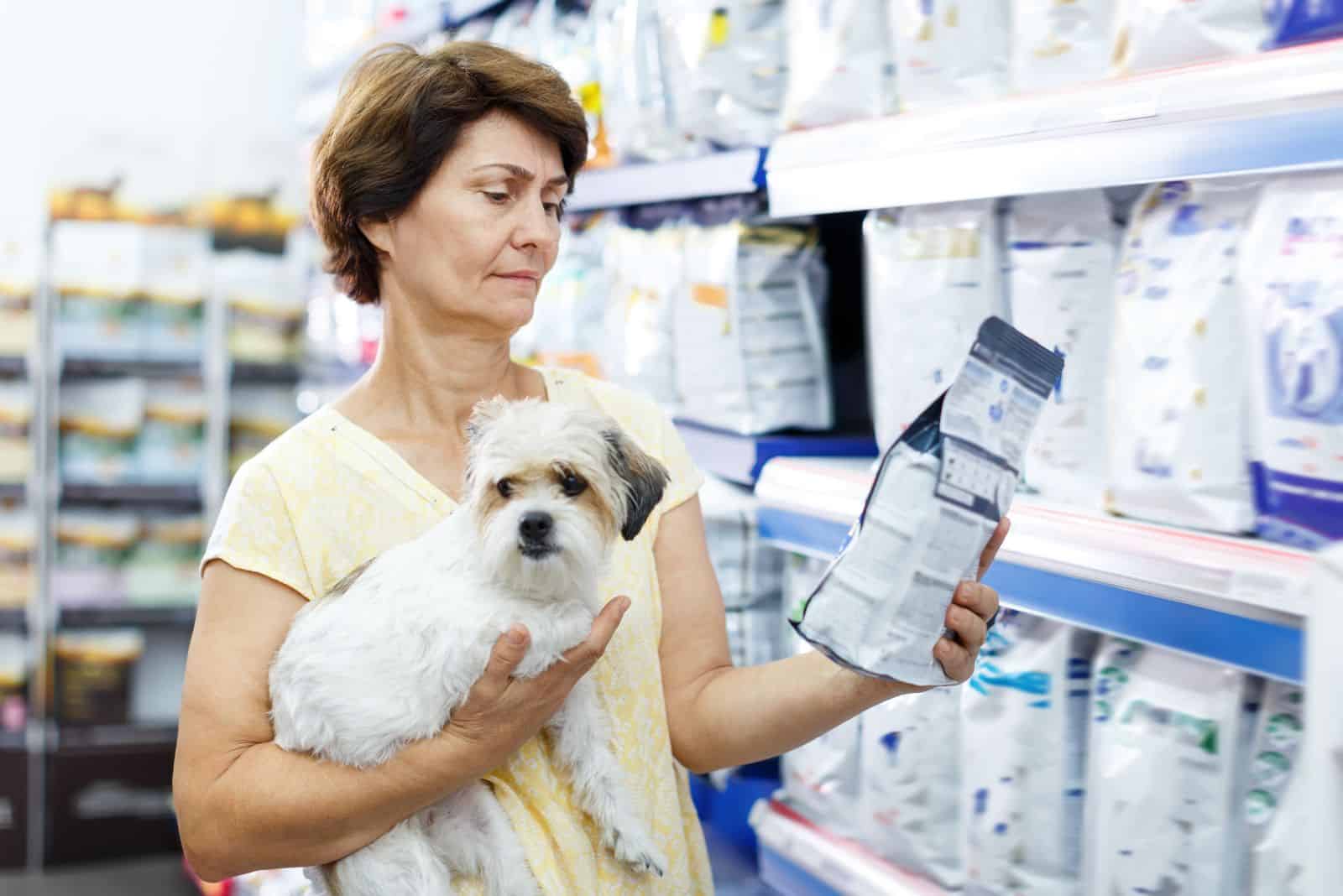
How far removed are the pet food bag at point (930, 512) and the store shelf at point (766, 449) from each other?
0.94 meters

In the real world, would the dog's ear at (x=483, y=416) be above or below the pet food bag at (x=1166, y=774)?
above

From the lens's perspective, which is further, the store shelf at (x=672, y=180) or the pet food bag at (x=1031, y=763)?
the store shelf at (x=672, y=180)

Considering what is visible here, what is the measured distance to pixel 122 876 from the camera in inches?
180

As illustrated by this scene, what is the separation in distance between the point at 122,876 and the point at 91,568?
1.09 metres

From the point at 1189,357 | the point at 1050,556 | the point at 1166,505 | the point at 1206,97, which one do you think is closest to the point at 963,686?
the point at 1050,556

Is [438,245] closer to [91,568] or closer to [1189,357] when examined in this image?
[1189,357]

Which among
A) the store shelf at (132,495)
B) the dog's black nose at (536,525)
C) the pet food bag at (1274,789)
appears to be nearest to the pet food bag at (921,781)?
the pet food bag at (1274,789)

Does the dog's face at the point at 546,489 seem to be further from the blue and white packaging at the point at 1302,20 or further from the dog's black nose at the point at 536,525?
the blue and white packaging at the point at 1302,20

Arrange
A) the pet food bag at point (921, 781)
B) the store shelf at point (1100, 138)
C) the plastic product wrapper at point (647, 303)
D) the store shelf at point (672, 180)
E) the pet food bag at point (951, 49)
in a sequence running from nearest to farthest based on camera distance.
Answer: the store shelf at point (1100, 138), the pet food bag at point (951, 49), the pet food bag at point (921, 781), the store shelf at point (672, 180), the plastic product wrapper at point (647, 303)

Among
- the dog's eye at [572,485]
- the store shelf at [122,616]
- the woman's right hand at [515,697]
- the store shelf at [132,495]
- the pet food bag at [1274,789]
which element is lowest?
the store shelf at [122,616]

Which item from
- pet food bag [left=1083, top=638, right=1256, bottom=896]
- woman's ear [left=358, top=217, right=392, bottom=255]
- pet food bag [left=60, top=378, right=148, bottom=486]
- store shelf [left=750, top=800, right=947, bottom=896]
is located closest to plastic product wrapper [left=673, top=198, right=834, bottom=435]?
store shelf [left=750, top=800, right=947, bottom=896]

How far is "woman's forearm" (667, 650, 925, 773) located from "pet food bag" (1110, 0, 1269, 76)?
0.65 meters

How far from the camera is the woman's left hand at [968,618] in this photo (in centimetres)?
116

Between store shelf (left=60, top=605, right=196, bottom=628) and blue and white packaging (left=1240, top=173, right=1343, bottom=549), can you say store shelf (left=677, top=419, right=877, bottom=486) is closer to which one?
blue and white packaging (left=1240, top=173, right=1343, bottom=549)
